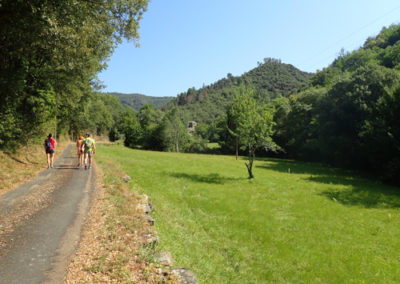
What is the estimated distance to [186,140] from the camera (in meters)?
95.4

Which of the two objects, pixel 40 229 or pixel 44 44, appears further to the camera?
pixel 44 44

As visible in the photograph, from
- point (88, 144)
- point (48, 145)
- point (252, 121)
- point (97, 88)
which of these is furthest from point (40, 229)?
point (97, 88)

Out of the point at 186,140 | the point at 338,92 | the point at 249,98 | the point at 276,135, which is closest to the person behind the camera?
the point at 249,98

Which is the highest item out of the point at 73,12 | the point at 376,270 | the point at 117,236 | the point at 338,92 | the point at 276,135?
the point at 338,92

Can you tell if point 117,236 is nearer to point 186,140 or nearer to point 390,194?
point 390,194

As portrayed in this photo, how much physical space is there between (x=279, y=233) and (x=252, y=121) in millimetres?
15468

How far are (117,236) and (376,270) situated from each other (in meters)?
11.0

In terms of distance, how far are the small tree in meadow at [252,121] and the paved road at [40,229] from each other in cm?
1818

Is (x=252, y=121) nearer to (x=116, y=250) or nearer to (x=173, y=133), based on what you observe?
(x=116, y=250)

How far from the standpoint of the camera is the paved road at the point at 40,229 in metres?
5.55

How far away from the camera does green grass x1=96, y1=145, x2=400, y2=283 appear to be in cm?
954

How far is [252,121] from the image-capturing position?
26469 mm

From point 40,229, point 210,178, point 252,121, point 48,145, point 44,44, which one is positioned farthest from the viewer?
point 210,178

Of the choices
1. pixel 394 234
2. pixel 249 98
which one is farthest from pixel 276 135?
pixel 394 234
